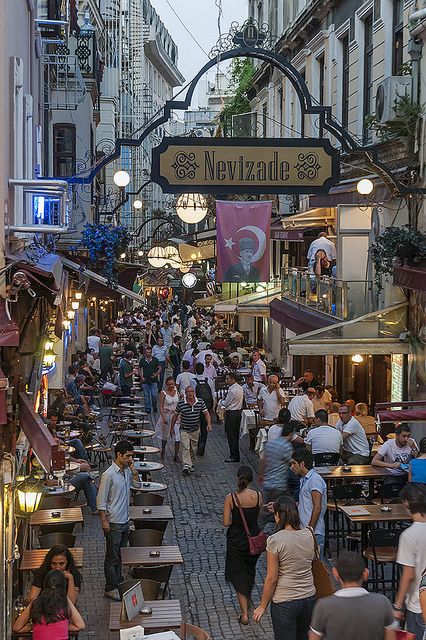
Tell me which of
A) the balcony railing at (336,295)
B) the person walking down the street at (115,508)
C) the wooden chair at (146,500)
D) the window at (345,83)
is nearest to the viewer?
the person walking down the street at (115,508)

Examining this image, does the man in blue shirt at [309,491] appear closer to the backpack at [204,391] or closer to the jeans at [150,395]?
the backpack at [204,391]

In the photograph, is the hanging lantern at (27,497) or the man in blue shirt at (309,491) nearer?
the man in blue shirt at (309,491)

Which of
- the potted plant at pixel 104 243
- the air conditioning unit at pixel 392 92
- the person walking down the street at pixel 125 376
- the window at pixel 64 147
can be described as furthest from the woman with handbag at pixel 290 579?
the window at pixel 64 147

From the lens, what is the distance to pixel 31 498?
39.5 ft

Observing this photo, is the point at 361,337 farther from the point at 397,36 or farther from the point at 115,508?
the point at 115,508

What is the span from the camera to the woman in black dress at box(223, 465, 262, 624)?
1140 cm

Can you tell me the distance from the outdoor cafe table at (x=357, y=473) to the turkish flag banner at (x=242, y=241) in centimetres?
607

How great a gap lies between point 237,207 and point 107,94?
129 ft

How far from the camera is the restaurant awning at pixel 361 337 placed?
1862 centimetres

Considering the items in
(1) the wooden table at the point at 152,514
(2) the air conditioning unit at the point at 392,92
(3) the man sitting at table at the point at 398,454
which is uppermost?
(2) the air conditioning unit at the point at 392,92

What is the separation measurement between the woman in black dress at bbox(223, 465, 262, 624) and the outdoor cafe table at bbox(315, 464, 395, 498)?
3.18m

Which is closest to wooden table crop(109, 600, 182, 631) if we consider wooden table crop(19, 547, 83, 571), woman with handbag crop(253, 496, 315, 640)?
woman with handbag crop(253, 496, 315, 640)

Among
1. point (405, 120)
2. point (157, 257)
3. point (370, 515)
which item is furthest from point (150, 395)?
point (370, 515)

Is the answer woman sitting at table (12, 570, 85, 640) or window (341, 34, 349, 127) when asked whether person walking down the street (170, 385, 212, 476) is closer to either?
window (341, 34, 349, 127)
